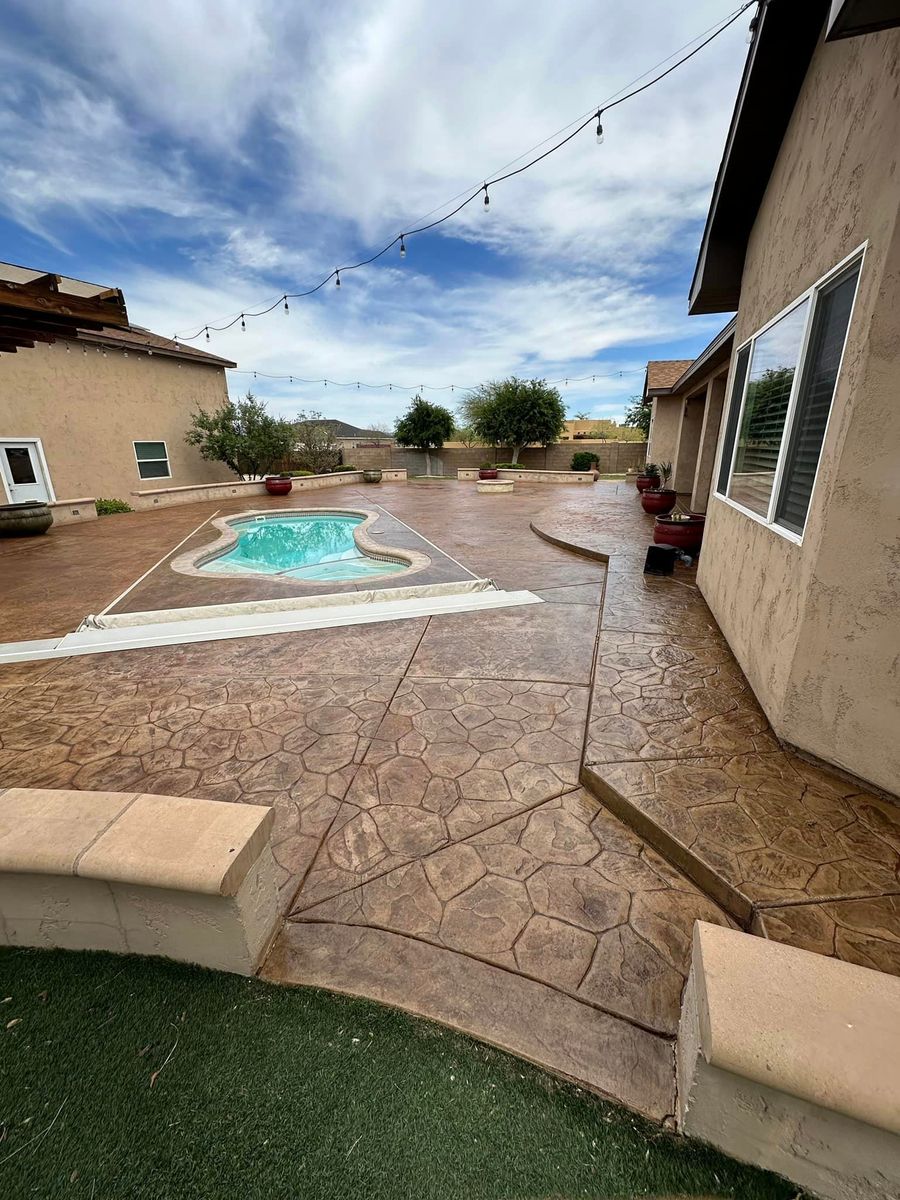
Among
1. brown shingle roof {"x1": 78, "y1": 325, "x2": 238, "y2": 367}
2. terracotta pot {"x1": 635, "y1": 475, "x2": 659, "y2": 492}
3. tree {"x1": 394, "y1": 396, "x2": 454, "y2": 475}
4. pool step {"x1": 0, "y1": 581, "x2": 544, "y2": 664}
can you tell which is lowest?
pool step {"x1": 0, "y1": 581, "x2": 544, "y2": 664}

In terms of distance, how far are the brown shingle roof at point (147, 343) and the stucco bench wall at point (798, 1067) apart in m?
16.7

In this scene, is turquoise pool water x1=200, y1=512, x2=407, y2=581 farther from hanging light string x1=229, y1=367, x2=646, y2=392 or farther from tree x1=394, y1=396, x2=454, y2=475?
tree x1=394, y1=396, x2=454, y2=475

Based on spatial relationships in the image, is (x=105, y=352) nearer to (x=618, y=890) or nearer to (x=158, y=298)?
(x=158, y=298)

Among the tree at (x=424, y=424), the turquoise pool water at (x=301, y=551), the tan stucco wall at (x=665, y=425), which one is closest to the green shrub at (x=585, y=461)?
the tree at (x=424, y=424)

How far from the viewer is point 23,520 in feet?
33.7

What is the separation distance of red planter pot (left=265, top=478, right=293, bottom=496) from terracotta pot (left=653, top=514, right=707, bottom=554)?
43.3 ft

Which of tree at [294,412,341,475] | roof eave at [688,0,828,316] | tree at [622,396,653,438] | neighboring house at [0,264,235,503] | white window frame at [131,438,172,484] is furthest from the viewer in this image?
tree at [622,396,653,438]

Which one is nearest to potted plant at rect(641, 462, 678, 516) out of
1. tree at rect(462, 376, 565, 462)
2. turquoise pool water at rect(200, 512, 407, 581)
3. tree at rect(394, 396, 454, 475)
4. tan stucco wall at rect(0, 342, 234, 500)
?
turquoise pool water at rect(200, 512, 407, 581)

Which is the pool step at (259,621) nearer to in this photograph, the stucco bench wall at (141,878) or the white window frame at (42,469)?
the stucco bench wall at (141,878)

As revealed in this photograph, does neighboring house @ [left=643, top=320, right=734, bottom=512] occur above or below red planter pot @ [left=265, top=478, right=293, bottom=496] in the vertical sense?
above

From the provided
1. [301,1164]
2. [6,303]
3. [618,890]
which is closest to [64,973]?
[301,1164]

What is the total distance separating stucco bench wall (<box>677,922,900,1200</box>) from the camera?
1072 millimetres

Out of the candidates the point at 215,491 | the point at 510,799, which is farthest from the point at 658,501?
the point at 215,491

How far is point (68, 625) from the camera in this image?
5.44 meters
